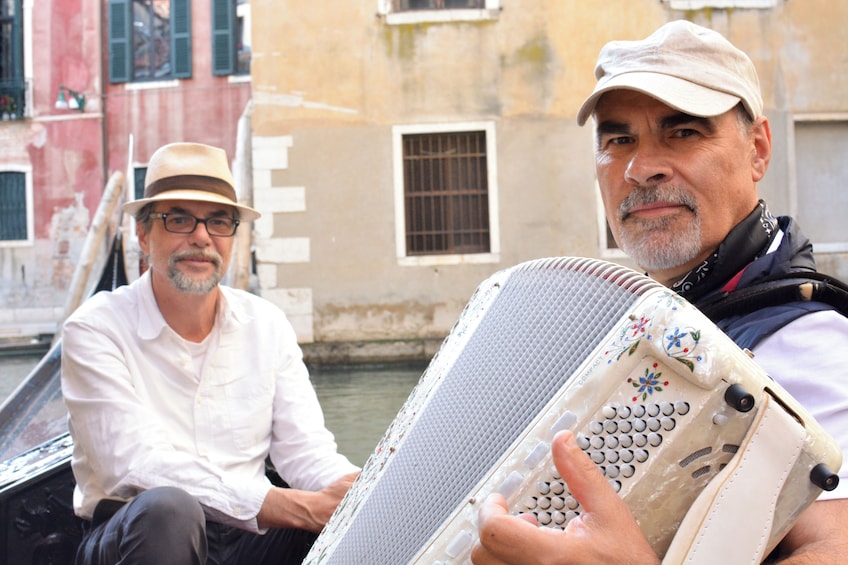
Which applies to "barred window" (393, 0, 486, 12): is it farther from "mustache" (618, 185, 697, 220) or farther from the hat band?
"mustache" (618, 185, 697, 220)

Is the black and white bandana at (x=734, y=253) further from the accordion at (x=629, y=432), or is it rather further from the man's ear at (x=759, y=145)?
the accordion at (x=629, y=432)

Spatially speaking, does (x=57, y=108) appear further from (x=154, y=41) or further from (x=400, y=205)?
(x=400, y=205)

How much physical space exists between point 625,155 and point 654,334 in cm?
47

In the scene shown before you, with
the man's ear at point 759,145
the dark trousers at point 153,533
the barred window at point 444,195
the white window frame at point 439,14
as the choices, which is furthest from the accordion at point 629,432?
the white window frame at point 439,14

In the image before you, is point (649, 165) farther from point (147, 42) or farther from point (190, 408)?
point (147, 42)

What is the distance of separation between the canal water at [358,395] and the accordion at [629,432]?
12.4 ft

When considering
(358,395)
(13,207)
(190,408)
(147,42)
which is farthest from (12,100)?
(190,408)

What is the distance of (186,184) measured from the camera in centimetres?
195

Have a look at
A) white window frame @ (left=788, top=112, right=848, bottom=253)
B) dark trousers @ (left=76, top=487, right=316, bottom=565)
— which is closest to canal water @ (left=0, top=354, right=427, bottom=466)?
dark trousers @ (left=76, top=487, right=316, bottom=565)

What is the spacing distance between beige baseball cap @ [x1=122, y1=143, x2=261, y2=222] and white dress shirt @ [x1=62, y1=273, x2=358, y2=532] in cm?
19

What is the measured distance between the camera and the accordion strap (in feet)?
2.37

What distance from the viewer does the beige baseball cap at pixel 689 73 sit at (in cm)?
106

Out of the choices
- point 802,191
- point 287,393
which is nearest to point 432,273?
point 802,191

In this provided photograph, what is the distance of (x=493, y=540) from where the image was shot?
0.75 meters
